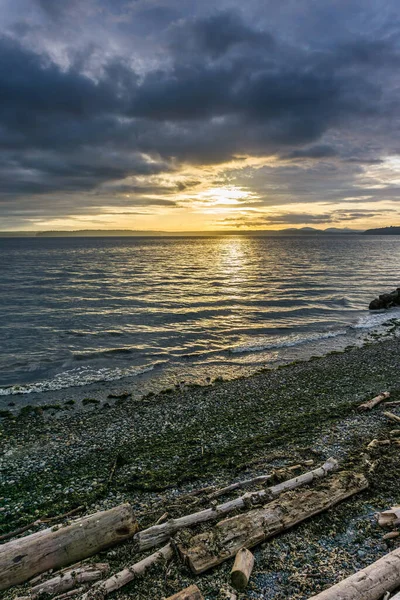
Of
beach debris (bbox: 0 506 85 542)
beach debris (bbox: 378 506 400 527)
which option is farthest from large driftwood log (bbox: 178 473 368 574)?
beach debris (bbox: 0 506 85 542)

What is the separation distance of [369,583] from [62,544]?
15.2 feet

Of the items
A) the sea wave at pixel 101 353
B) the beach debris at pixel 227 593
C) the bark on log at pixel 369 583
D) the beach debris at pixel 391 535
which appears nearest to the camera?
the bark on log at pixel 369 583

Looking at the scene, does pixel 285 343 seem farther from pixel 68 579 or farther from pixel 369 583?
pixel 68 579

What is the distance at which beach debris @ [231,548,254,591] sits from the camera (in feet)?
16.4

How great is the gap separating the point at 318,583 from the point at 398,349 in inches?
736

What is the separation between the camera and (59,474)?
898 centimetres

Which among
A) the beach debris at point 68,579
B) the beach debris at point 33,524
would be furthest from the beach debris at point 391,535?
the beach debris at point 33,524

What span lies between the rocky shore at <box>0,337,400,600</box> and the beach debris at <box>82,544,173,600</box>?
11 centimetres

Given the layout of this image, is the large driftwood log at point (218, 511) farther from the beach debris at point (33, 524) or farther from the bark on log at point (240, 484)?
the beach debris at point (33, 524)

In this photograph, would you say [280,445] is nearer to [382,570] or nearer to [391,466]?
[391,466]

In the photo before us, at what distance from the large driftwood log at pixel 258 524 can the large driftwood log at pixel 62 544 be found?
119 centimetres

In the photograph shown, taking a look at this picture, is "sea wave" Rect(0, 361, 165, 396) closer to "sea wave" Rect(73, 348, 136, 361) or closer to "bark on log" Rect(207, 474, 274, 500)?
"sea wave" Rect(73, 348, 136, 361)

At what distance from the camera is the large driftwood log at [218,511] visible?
5.90m

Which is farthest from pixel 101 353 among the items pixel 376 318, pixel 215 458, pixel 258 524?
pixel 376 318
